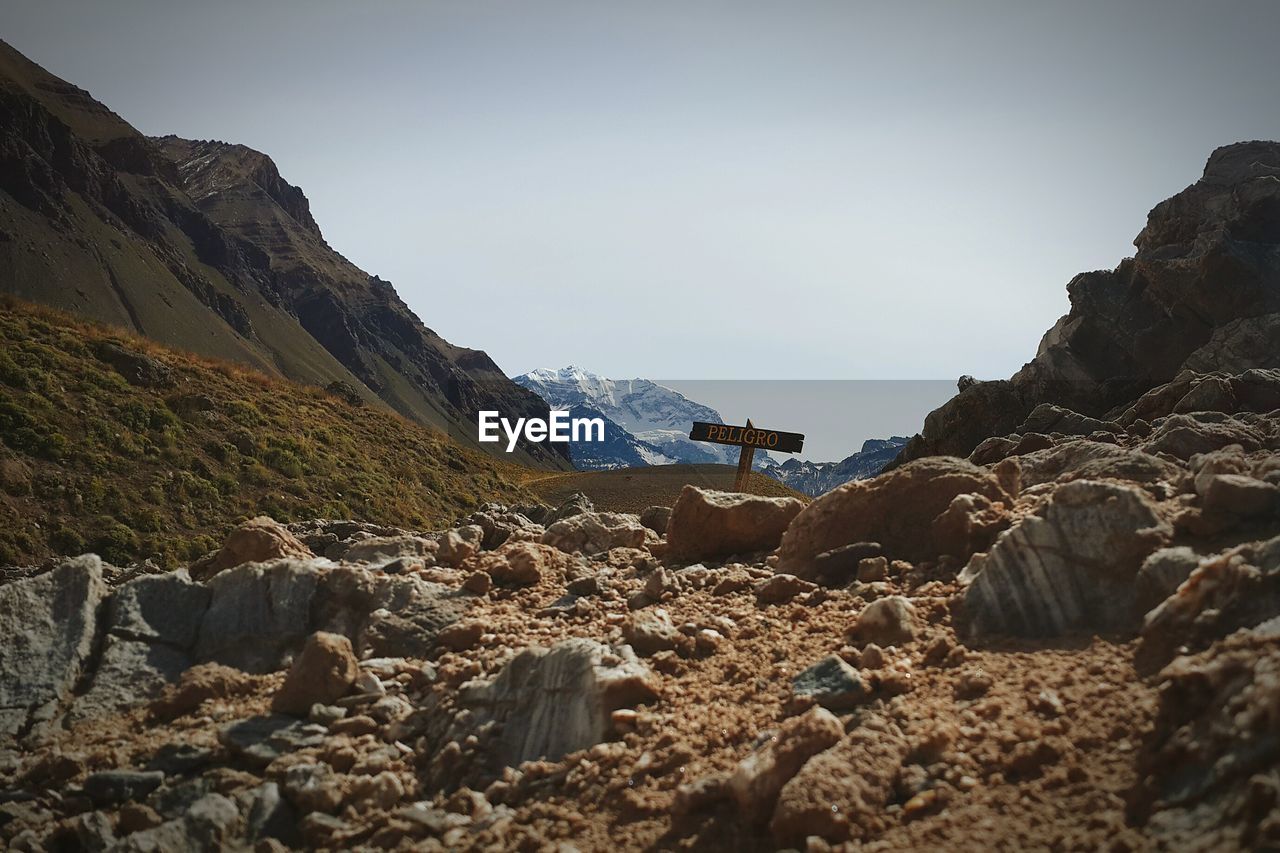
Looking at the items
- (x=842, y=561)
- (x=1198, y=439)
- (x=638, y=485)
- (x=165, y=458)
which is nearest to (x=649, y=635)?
(x=842, y=561)

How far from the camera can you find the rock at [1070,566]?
593cm

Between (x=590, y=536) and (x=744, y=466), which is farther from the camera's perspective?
(x=744, y=466)

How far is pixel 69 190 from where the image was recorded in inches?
5054

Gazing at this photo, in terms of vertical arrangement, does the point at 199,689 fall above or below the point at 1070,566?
below

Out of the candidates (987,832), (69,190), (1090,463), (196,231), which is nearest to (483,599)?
(987,832)

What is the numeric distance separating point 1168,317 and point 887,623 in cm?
3247

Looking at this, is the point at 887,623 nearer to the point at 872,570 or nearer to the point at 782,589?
the point at 872,570

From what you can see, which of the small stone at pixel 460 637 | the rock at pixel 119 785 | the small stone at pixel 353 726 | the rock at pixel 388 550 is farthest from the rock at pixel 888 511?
the rock at pixel 119 785

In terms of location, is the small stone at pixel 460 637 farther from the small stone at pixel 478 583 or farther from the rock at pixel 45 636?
the rock at pixel 45 636

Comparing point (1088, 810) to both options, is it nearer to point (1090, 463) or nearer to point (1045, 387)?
point (1090, 463)

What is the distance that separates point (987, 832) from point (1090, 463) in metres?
5.96

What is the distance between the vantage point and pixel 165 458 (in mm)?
29766

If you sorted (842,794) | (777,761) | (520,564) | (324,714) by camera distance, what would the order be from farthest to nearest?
(520,564) → (324,714) → (777,761) → (842,794)

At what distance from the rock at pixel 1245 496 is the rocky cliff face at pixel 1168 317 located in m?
23.8
